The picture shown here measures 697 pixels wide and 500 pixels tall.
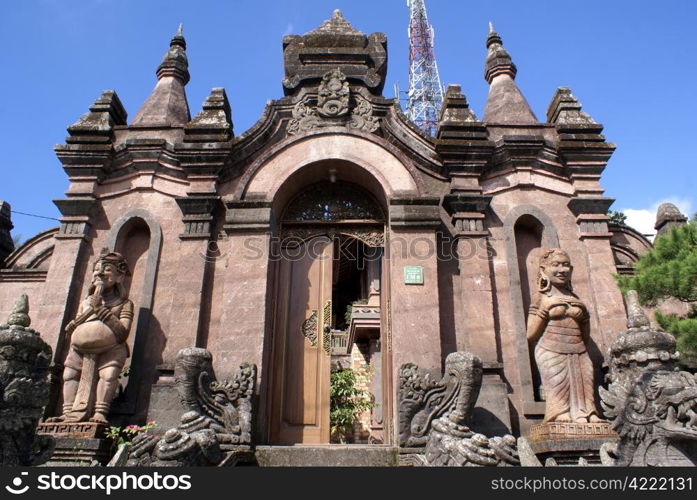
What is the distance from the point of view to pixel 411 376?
292 inches

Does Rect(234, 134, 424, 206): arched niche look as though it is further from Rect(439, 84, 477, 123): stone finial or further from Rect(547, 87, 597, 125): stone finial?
Rect(547, 87, 597, 125): stone finial

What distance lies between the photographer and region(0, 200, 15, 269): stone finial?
1092cm

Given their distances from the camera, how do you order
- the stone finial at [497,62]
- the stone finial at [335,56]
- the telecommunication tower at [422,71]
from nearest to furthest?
the stone finial at [335,56] → the stone finial at [497,62] → the telecommunication tower at [422,71]

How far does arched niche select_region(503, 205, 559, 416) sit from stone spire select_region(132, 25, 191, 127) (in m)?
6.84

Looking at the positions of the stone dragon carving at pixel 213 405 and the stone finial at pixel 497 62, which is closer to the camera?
the stone dragon carving at pixel 213 405

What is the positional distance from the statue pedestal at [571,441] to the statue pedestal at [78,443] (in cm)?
594

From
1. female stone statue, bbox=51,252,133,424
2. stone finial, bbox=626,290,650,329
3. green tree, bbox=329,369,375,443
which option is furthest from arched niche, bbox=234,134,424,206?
green tree, bbox=329,369,375,443

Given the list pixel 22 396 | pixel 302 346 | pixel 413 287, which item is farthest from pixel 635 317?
pixel 22 396

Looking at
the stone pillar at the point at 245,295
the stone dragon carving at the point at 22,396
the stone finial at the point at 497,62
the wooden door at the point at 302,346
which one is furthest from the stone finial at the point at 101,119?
the stone finial at the point at 497,62

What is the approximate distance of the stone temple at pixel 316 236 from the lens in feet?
27.6

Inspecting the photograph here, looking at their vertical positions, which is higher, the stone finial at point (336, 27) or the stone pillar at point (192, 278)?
the stone finial at point (336, 27)

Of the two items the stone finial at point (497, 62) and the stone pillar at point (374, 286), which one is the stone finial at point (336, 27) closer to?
the stone finial at point (497, 62)

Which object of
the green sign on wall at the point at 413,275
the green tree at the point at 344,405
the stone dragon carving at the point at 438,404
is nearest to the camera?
the stone dragon carving at the point at 438,404
